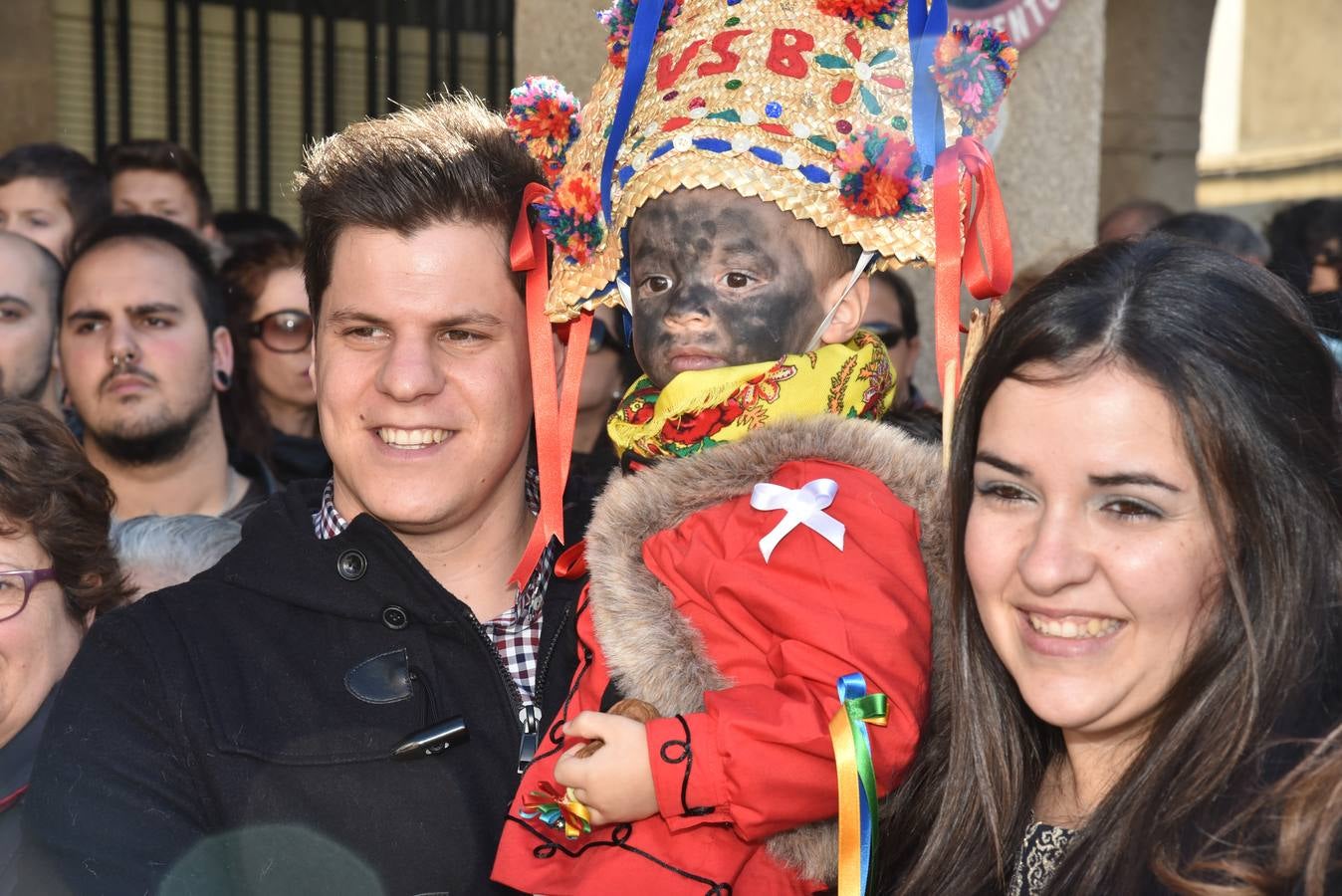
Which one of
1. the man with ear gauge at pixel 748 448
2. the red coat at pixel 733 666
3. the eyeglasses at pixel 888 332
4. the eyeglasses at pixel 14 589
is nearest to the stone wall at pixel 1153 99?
the eyeglasses at pixel 888 332

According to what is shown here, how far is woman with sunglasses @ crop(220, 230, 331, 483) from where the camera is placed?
596cm

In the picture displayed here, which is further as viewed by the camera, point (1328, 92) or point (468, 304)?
point (1328, 92)

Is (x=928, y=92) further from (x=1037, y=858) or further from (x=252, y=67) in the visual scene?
(x=252, y=67)

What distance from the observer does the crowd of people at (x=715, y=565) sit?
2.38 metres

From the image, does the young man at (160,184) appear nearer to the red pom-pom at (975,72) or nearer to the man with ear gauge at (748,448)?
the man with ear gauge at (748,448)

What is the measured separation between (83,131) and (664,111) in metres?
6.25

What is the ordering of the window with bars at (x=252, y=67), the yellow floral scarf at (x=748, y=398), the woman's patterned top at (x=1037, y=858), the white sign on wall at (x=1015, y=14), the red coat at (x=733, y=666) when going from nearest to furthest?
the woman's patterned top at (x=1037, y=858) → the red coat at (x=733, y=666) → the yellow floral scarf at (x=748, y=398) → the white sign on wall at (x=1015, y=14) → the window with bars at (x=252, y=67)

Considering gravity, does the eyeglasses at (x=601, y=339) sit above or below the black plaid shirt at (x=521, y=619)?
above

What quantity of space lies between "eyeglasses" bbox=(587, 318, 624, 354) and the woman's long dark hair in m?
3.17

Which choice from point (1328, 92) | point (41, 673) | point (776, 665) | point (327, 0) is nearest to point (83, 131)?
point (327, 0)

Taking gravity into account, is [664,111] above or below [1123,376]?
above

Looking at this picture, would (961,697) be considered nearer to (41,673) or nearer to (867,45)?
(867,45)

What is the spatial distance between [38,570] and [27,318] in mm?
2333

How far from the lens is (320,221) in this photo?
130 inches
